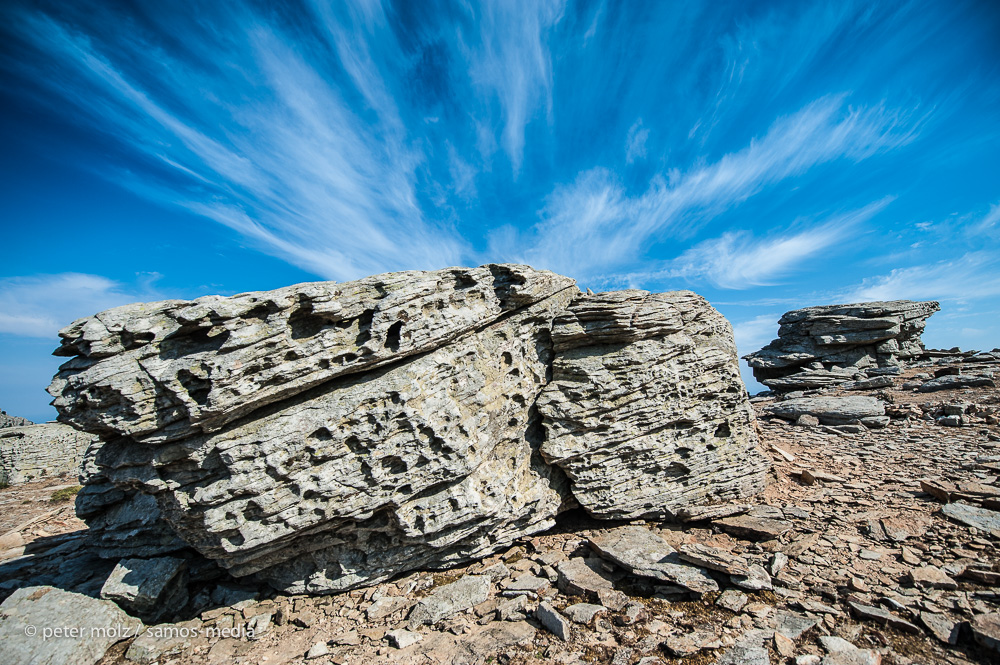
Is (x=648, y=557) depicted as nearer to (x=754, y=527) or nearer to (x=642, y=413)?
(x=754, y=527)

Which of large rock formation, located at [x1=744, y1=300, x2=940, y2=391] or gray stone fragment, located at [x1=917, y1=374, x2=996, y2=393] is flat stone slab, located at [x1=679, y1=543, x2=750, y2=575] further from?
large rock formation, located at [x1=744, y1=300, x2=940, y2=391]

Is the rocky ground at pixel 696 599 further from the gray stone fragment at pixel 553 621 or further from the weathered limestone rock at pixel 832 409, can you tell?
the weathered limestone rock at pixel 832 409

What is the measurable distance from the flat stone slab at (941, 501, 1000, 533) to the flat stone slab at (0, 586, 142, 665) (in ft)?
79.9

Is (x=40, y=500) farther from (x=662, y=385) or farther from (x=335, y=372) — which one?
(x=662, y=385)

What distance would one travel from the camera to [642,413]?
48.9 feet

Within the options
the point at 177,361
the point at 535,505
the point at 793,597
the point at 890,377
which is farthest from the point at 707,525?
the point at 890,377

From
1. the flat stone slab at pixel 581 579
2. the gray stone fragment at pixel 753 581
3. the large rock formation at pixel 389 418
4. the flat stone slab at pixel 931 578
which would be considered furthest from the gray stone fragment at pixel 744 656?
the large rock formation at pixel 389 418

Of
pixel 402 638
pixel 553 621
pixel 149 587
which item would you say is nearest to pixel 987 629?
pixel 553 621

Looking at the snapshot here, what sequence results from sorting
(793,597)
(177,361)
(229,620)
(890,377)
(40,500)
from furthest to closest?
(890,377) → (40,500) → (229,620) → (177,361) → (793,597)

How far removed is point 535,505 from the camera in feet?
45.4

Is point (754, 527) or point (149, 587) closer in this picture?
point (149, 587)

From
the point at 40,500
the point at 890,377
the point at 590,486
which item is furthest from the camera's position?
the point at 890,377

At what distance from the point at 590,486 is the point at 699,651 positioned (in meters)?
6.12

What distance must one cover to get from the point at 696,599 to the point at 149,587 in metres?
14.9
